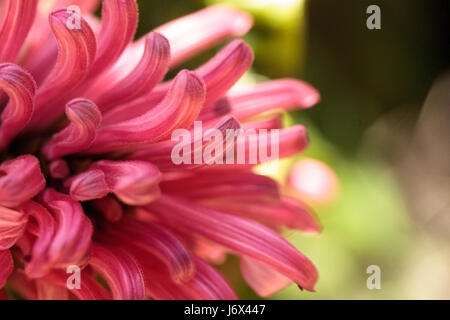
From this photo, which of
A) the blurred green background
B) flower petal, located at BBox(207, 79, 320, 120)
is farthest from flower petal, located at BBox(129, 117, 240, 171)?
the blurred green background

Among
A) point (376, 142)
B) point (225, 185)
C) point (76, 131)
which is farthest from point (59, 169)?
point (376, 142)

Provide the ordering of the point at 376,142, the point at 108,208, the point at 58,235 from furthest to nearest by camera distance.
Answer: the point at 376,142, the point at 108,208, the point at 58,235

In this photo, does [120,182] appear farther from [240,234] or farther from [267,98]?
[267,98]

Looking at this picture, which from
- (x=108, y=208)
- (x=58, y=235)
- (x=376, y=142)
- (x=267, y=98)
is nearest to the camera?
(x=58, y=235)

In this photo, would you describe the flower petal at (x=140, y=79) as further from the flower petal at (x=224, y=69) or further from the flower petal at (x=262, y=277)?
the flower petal at (x=262, y=277)

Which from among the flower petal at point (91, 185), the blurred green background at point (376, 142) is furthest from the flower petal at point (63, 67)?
the blurred green background at point (376, 142)

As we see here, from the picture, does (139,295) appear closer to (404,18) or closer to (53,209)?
(53,209)
